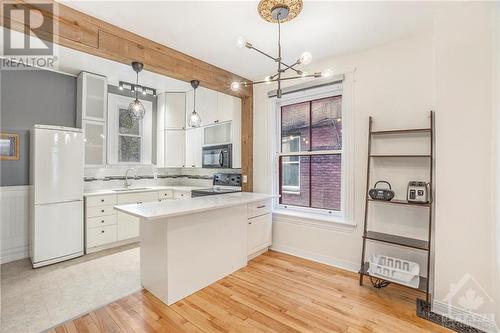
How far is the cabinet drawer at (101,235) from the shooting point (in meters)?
3.53

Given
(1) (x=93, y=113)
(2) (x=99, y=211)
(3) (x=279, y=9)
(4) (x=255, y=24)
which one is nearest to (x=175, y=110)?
(1) (x=93, y=113)

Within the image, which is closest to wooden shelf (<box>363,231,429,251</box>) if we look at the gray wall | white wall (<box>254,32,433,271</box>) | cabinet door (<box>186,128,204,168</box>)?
white wall (<box>254,32,433,271</box>)

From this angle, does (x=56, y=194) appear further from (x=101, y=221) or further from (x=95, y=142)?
(x=95, y=142)

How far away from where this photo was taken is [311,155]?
3.46 meters

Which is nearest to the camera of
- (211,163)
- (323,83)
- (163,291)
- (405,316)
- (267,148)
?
(405,316)

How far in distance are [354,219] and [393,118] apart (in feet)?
4.21

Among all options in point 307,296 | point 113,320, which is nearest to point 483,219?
point 307,296

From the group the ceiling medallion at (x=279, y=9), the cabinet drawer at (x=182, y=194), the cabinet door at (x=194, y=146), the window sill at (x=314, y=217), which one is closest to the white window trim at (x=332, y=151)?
the window sill at (x=314, y=217)

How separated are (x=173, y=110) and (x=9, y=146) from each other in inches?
97.7

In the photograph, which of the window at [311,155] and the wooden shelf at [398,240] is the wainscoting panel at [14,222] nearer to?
the window at [311,155]

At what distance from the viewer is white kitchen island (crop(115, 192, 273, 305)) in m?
2.23

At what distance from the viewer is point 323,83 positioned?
3.16 metres

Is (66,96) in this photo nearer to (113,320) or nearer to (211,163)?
(211,163)

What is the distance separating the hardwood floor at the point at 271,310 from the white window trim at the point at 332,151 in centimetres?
81
